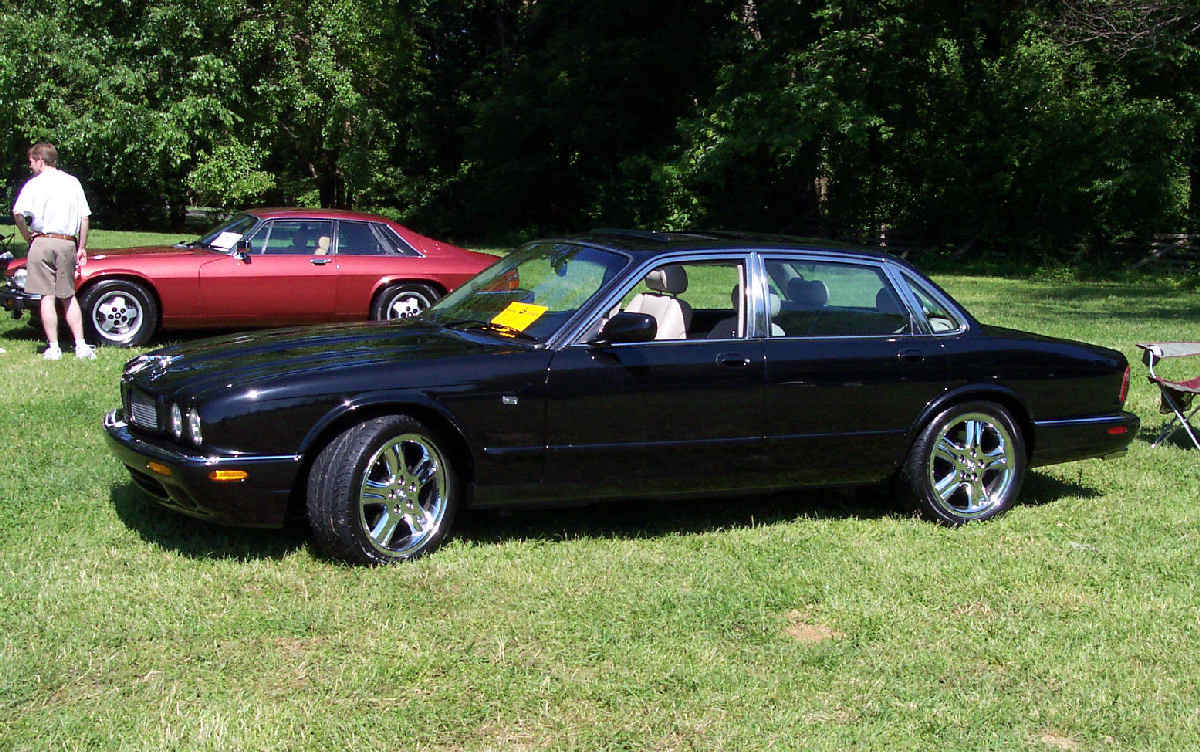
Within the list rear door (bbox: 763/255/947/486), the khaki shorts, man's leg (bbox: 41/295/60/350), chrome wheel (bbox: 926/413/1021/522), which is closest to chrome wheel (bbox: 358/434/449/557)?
rear door (bbox: 763/255/947/486)

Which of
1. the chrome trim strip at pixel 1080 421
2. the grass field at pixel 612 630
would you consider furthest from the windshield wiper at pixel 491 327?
the chrome trim strip at pixel 1080 421

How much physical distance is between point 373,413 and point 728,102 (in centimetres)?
2497

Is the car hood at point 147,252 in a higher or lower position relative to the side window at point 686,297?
higher

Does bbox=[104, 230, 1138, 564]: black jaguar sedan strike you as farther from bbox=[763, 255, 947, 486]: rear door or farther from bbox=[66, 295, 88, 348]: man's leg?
bbox=[66, 295, 88, 348]: man's leg

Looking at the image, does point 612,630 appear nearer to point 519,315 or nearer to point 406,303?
point 519,315

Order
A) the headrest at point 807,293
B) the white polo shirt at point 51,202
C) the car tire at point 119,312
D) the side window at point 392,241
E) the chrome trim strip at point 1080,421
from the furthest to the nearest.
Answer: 1. the side window at point 392,241
2. the car tire at point 119,312
3. the white polo shirt at point 51,202
4. the chrome trim strip at point 1080,421
5. the headrest at point 807,293

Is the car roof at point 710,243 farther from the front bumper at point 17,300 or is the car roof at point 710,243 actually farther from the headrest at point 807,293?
the front bumper at point 17,300

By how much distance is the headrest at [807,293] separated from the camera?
6.00m

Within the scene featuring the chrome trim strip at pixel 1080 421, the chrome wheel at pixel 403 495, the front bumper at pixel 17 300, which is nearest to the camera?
the chrome wheel at pixel 403 495

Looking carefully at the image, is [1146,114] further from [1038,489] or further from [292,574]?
[292,574]

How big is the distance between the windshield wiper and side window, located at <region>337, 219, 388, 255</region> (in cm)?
565

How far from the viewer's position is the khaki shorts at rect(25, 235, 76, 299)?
962 cm

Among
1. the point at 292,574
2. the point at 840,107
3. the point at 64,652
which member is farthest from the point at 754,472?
the point at 840,107

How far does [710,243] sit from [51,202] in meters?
6.24
